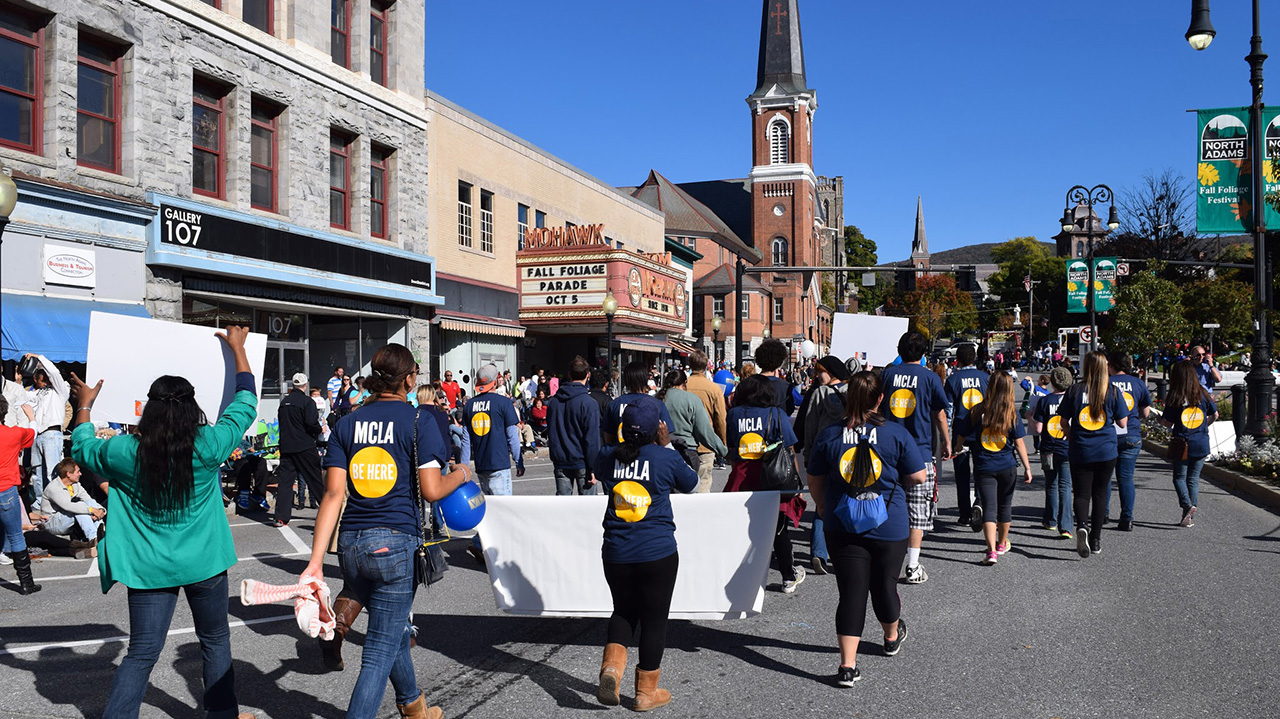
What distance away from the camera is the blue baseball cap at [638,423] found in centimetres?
483

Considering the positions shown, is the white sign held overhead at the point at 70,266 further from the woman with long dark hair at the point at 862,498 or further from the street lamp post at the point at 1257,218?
the street lamp post at the point at 1257,218

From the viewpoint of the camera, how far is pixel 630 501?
4773 mm

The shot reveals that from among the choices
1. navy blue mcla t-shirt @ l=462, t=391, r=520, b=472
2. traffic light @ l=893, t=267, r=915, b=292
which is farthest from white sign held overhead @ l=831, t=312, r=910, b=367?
traffic light @ l=893, t=267, r=915, b=292

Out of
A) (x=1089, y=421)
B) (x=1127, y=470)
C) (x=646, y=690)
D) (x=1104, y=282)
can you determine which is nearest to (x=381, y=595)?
(x=646, y=690)

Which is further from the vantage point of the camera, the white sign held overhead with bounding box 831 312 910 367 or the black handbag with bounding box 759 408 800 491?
the white sign held overhead with bounding box 831 312 910 367

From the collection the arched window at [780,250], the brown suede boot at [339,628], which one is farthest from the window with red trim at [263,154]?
the arched window at [780,250]

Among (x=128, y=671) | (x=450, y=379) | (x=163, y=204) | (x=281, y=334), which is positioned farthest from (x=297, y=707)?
(x=450, y=379)

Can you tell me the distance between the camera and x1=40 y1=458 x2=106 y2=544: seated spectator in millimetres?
9484

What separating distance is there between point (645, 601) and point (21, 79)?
45.2 feet

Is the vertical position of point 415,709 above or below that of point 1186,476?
below

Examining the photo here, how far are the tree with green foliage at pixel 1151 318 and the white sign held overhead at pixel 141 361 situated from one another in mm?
24577

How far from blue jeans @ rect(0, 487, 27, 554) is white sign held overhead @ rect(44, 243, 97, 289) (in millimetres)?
7199

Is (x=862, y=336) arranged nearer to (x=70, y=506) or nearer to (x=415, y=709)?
(x=415, y=709)

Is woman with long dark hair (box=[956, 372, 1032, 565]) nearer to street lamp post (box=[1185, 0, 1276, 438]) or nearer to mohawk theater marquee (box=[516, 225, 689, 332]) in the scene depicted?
street lamp post (box=[1185, 0, 1276, 438])
